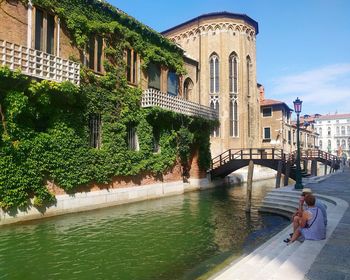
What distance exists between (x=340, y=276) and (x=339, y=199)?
8.08 m

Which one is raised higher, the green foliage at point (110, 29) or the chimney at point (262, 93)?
the chimney at point (262, 93)

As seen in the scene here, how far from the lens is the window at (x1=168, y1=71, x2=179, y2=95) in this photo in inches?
912

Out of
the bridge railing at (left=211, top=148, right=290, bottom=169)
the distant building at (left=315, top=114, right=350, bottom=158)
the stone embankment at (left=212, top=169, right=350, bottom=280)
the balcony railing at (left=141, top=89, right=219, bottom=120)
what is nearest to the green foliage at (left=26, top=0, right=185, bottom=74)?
the balcony railing at (left=141, top=89, right=219, bottom=120)

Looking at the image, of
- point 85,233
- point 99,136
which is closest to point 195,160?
point 99,136

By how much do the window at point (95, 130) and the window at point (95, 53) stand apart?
2.55 metres

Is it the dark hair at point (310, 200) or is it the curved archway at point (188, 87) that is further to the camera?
the curved archway at point (188, 87)

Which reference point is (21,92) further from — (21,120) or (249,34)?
(249,34)

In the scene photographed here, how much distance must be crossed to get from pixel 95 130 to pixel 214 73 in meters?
20.2

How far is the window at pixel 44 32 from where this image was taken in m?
13.9

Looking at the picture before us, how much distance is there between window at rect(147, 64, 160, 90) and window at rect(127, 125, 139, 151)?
382 cm

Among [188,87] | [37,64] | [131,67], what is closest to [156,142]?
[131,67]

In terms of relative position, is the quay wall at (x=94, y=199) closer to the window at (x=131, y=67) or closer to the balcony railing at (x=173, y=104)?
the balcony railing at (x=173, y=104)

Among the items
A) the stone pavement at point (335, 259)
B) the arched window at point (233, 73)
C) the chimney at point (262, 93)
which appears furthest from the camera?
the chimney at point (262, 93)

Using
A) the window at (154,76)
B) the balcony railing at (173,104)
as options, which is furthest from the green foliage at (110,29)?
the balcony railing at (173,104)
